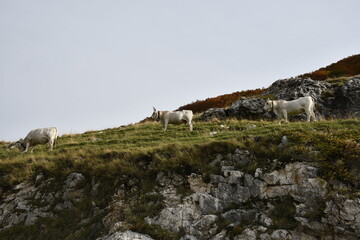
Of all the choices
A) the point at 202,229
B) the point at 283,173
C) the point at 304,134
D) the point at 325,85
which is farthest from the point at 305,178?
the point at 325,85

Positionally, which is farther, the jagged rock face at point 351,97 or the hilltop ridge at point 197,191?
the jagged rock face at point 351,97

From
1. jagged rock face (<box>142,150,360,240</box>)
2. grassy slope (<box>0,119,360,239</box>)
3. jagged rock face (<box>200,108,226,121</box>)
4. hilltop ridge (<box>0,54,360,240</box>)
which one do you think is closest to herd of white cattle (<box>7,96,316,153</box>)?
grassy slope (<box>0,119,360,239</box>)

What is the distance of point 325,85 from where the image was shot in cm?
2762

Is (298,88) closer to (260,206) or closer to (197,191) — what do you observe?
(197,191)

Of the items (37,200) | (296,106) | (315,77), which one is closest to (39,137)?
(37,200)

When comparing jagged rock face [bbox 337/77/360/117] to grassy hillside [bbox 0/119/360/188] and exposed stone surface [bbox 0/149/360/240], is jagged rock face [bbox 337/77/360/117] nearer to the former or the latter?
grassy hillside [bbox 0/119/360/188]

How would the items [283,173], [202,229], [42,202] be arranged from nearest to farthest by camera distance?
[202,229], [283,173], [42,202]

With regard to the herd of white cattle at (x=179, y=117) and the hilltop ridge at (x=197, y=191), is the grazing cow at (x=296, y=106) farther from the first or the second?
the hilltop ridge at (x=197, y=191)

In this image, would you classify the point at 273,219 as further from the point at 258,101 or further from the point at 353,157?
the point at 258,101

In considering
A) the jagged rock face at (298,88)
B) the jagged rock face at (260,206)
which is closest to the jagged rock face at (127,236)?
→ the jagged rock face at (260,206)

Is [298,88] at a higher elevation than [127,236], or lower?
higher

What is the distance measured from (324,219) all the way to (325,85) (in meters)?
21.9

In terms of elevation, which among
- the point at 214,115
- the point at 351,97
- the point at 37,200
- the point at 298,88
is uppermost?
the point at 298,88

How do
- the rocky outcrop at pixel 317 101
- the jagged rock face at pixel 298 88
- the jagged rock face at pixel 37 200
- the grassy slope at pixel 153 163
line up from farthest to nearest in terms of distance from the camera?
the jagged rock face at pixel 298 88
the rocky outcrop at pixel 317 101
the jagged rock face at pixel 37 200
the grassy slope at pixel 153 163
